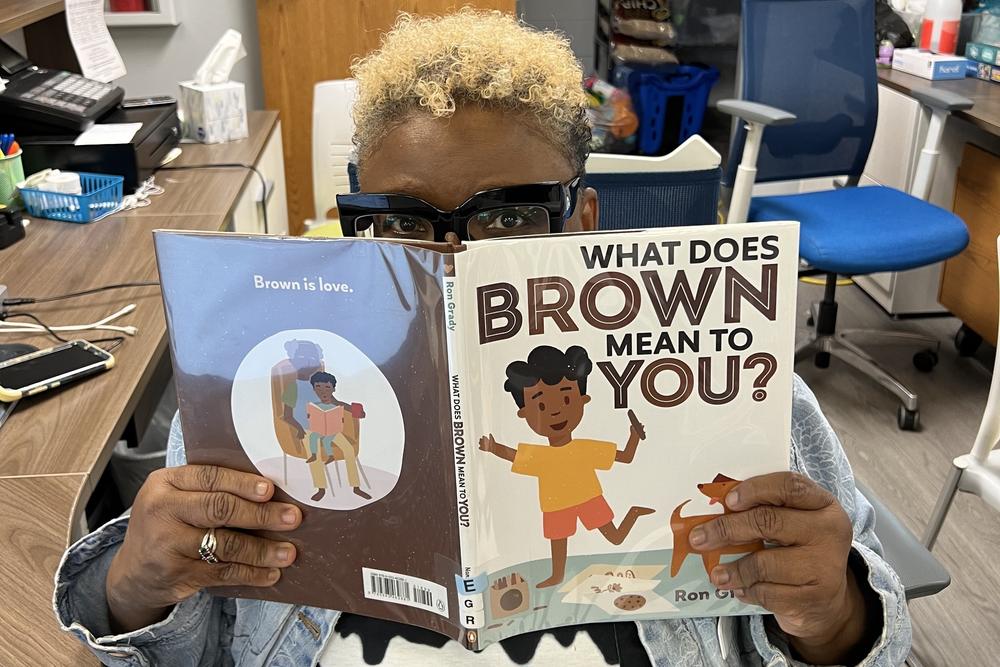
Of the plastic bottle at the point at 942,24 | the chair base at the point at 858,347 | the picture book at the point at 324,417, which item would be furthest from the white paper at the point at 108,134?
the plastic bottle at the point at 942,24

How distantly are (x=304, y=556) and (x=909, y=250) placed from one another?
6.90ft

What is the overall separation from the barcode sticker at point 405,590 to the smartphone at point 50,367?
0.54 m

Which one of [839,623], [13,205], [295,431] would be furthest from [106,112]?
[839,623]

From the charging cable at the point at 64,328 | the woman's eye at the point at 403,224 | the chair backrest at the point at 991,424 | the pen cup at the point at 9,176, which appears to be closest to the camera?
the woman's eye at the point at 403,224

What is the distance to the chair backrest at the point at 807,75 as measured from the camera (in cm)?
265

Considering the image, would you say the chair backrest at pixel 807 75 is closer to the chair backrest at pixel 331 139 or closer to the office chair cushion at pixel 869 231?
the office chair cushion at pixel 869 231

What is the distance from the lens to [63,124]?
1884 millimetres

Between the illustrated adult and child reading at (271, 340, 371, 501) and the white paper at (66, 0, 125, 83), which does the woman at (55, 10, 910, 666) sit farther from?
the white paper at (66, 0, 125, 83)

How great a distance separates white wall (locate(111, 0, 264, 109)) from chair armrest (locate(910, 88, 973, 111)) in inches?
85.7

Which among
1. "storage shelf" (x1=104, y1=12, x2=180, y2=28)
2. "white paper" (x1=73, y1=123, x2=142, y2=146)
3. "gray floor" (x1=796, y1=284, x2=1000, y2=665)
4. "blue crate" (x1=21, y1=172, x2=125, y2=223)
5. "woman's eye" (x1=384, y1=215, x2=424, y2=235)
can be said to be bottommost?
"gray floor" (x1=796, y1=284, x2=1000, y2=665)

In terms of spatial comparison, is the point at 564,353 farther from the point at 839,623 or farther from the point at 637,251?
the point at 839,623

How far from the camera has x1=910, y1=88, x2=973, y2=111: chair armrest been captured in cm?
256

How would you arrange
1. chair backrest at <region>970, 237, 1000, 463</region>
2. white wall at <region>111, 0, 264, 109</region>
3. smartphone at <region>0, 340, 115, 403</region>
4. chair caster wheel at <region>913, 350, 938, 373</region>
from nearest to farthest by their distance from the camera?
1. smartphone at <region>0, 340, 115, 403</region>
2. chair backrest at <region>970, 237, 1000, 463</region>
3. chair caster wheel at <region>913, 350, 938, 373</region>
4. white wall at <region>111, 0, 264, 109</region>

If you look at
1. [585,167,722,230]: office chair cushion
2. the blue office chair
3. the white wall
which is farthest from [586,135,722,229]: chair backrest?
the white wall
